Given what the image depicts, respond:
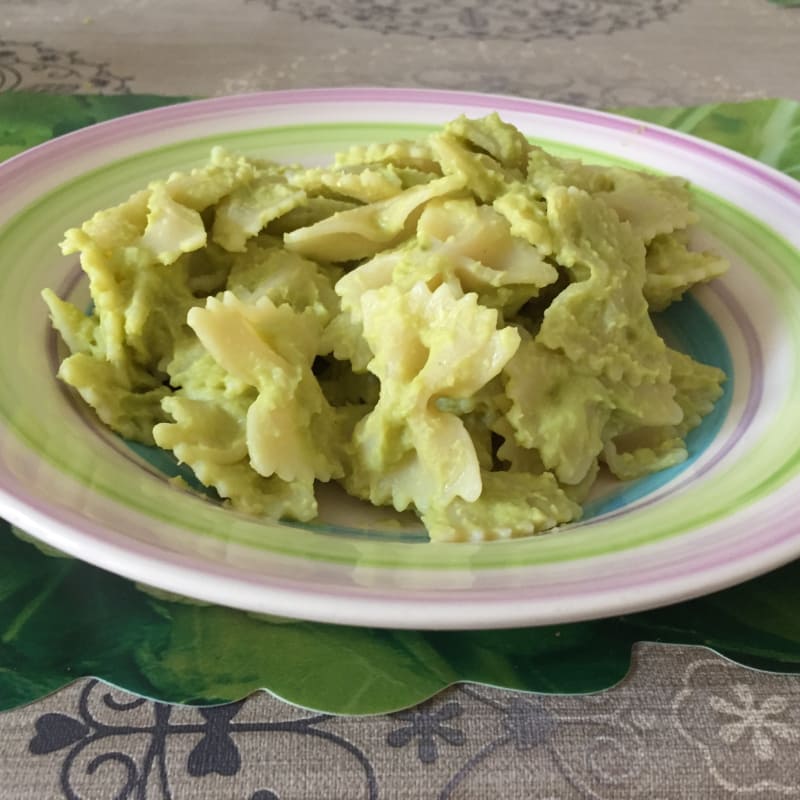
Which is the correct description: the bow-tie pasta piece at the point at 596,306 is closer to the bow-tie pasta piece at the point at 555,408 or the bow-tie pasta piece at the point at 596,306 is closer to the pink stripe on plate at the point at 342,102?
the bow-tie pasta piece at the point at 555,408

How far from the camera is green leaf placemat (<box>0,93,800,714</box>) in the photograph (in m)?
0.78

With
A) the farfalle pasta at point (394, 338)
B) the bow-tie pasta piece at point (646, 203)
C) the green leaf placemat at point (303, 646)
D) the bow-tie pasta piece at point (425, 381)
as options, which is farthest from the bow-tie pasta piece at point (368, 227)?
the green leaf placemat at point (303, 646)

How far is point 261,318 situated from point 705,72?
5.87 ft

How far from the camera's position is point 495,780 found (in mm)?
715

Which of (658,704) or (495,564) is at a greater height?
(495,564)

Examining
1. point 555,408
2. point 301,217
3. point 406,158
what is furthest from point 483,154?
point 555,408

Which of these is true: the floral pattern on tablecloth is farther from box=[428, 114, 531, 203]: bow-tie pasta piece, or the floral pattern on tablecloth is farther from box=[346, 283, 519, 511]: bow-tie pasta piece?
box=[428, 114, 531, 203]: bow-tie pasta piece

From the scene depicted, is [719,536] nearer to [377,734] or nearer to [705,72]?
[377,734]

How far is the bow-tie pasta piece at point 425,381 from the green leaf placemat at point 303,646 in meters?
0.16

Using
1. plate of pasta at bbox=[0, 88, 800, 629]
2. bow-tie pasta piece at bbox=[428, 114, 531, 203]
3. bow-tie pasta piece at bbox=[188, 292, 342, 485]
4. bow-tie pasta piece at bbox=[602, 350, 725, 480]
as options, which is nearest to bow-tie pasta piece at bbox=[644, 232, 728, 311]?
plate of pasta at bbox=[0, 88, 800, 629]

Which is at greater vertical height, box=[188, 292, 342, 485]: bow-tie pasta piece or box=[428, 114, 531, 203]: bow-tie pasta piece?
box=[428, 114, 531, 203]: bow-tie pasta piece

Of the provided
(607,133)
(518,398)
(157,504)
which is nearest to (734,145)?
(607,133)

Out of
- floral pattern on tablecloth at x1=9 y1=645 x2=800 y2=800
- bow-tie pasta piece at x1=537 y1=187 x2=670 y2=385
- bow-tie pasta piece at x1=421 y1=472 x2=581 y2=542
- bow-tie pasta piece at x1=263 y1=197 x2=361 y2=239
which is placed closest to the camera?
floral pattern on tablecloth at x1=9 y1=645 x2=800 y2=800

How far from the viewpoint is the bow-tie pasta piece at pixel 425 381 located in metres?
0.89
